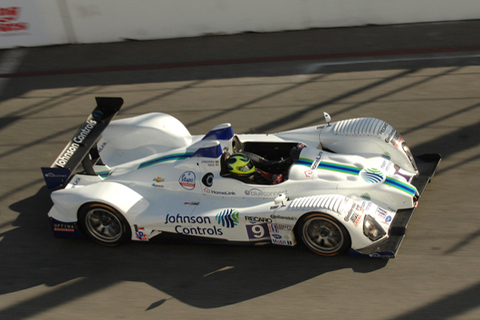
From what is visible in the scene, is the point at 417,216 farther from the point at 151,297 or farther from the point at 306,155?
the point at 151,297

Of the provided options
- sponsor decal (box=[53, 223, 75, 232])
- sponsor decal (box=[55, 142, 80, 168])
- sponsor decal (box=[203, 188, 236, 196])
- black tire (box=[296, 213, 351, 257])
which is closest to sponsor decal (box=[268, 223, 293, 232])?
black tire (box=[296, 213, 351, 257])

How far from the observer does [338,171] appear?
6023 millimetres

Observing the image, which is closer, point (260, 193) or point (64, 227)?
point (260, 193)

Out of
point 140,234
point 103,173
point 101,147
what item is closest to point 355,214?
point 140,234

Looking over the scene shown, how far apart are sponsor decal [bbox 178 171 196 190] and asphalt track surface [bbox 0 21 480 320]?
735mm

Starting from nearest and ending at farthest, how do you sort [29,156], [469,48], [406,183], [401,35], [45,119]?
[406,183]
[29,156]
[45,119]
[469,48]
[401,35]

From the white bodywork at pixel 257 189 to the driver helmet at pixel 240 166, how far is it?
0.39 feet

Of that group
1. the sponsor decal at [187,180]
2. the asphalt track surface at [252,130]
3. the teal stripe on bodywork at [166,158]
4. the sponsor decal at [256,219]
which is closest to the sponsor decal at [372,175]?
the asphalt track surface at [252,130]

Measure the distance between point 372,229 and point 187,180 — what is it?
225 centimetres

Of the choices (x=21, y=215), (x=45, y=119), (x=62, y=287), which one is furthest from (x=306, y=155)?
(x=45, y=119)

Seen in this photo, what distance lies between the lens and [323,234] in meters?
5.55

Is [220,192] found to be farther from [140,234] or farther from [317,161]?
[317,161]

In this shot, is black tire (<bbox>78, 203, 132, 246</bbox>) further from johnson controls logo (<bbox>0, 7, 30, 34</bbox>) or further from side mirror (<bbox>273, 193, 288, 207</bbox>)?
johnson controls logo (<bbox>0, 7, 30, 34</bbox>)

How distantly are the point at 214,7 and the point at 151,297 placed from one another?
8295 millimetres
